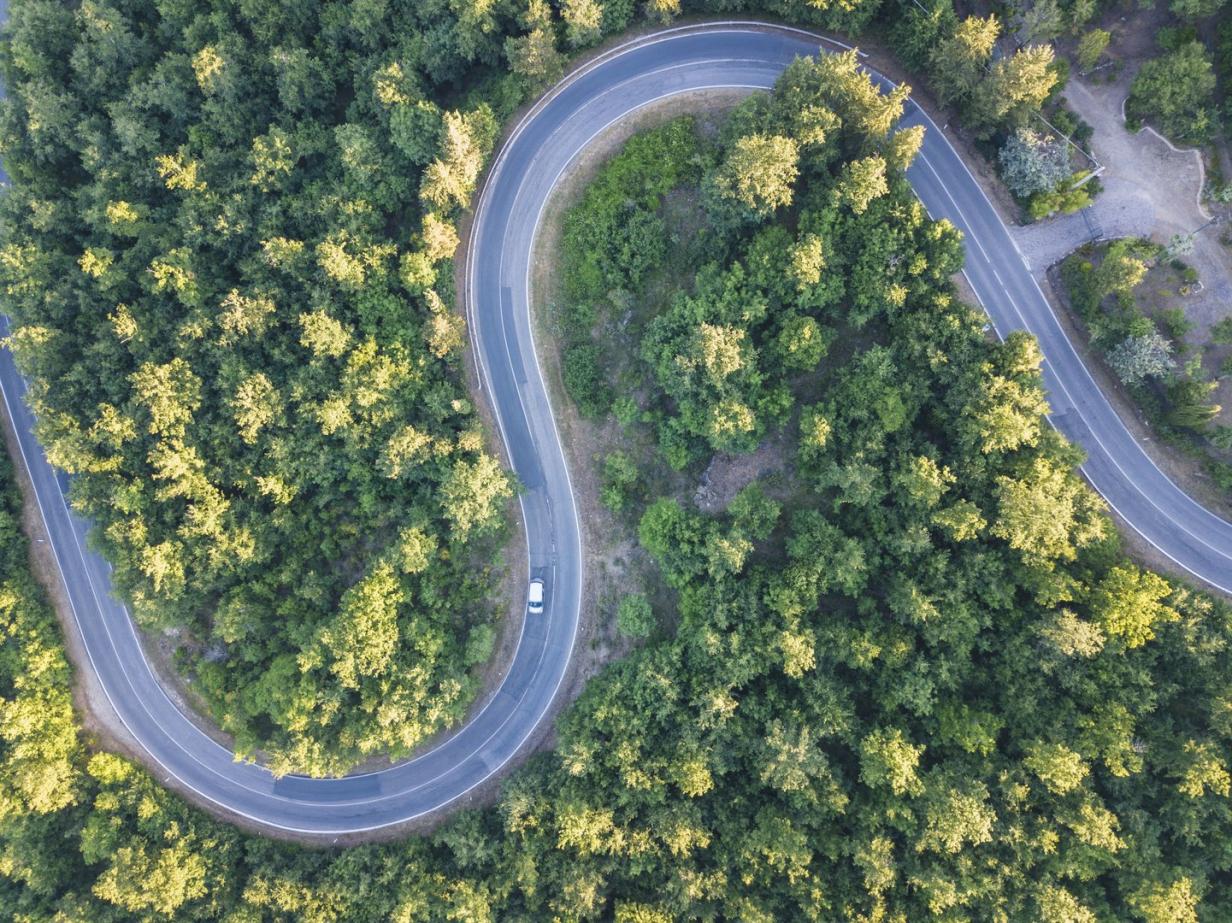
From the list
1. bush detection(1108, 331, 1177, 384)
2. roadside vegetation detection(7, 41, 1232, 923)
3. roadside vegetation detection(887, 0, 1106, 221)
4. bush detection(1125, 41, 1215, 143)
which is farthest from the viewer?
bush detection(1108, 331, 1177, 384)

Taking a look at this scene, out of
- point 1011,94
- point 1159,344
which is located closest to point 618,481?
point 1011,94

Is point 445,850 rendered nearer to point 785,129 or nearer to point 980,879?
point 980,879

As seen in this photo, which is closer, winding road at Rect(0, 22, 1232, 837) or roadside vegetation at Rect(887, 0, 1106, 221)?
roadside vegetation at Rect(887, 0, 1106, 221)

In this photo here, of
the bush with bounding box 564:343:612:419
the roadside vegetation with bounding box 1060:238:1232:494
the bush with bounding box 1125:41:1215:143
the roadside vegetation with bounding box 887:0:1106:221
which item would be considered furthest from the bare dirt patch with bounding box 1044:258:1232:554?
the bush with bounding box 564:343:612:419

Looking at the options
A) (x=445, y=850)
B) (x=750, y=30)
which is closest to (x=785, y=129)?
(x=750, y=30)

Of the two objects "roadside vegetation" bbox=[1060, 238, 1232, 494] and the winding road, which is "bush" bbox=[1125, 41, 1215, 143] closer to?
"roadside vegetation" bbox=[1060, 238, 1232, 494]

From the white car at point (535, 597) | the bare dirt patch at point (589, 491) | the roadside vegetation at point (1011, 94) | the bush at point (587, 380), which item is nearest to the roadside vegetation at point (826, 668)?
the bush at point (587, 380)
